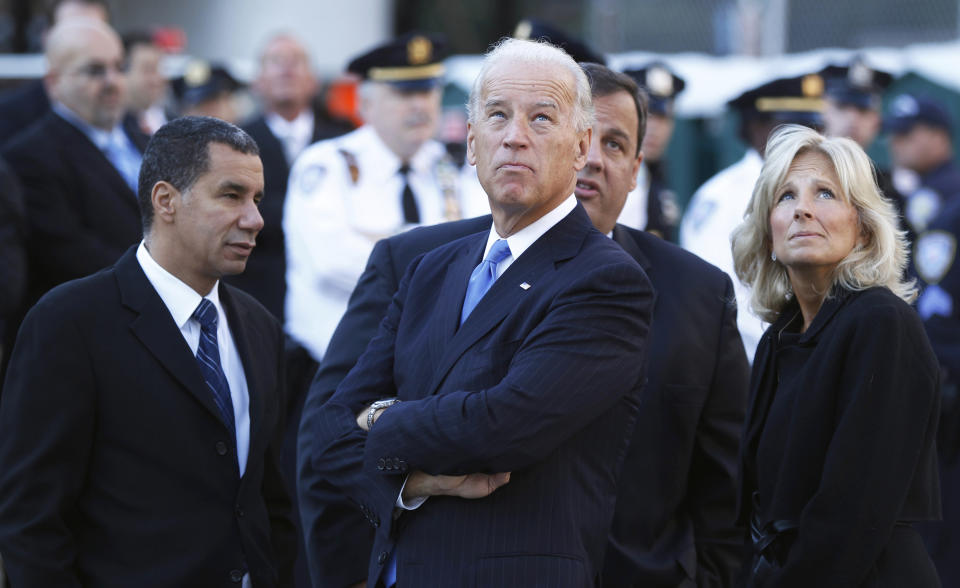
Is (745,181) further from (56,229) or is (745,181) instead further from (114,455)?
(114,455)

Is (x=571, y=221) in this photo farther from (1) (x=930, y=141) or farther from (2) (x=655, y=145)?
(1) (x=930, y=141)

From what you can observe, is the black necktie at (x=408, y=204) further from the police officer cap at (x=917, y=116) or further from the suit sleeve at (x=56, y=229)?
the police officer cap at (x=917, y=116)

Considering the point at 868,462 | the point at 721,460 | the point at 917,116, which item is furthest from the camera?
the point at 917,116

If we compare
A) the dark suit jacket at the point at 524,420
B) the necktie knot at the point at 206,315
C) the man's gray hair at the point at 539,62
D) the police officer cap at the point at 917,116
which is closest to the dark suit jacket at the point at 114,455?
the necktie knot at the point at 206,315

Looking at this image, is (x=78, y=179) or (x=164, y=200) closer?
(x=164, y=200)

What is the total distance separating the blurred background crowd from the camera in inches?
206

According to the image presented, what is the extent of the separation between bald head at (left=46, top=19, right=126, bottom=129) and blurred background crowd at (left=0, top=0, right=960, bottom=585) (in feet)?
0.04

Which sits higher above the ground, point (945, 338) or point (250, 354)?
point (250, 354)

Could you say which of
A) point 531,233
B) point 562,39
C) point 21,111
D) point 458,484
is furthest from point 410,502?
point 21,111

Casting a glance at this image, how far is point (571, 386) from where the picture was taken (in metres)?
2.48

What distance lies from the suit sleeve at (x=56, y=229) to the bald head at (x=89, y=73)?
0.42 m

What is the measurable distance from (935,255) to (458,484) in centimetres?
416

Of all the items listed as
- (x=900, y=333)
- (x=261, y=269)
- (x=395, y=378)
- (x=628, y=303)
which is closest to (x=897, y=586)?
(x=900, y=333)

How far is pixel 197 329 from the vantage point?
316 centimetres
